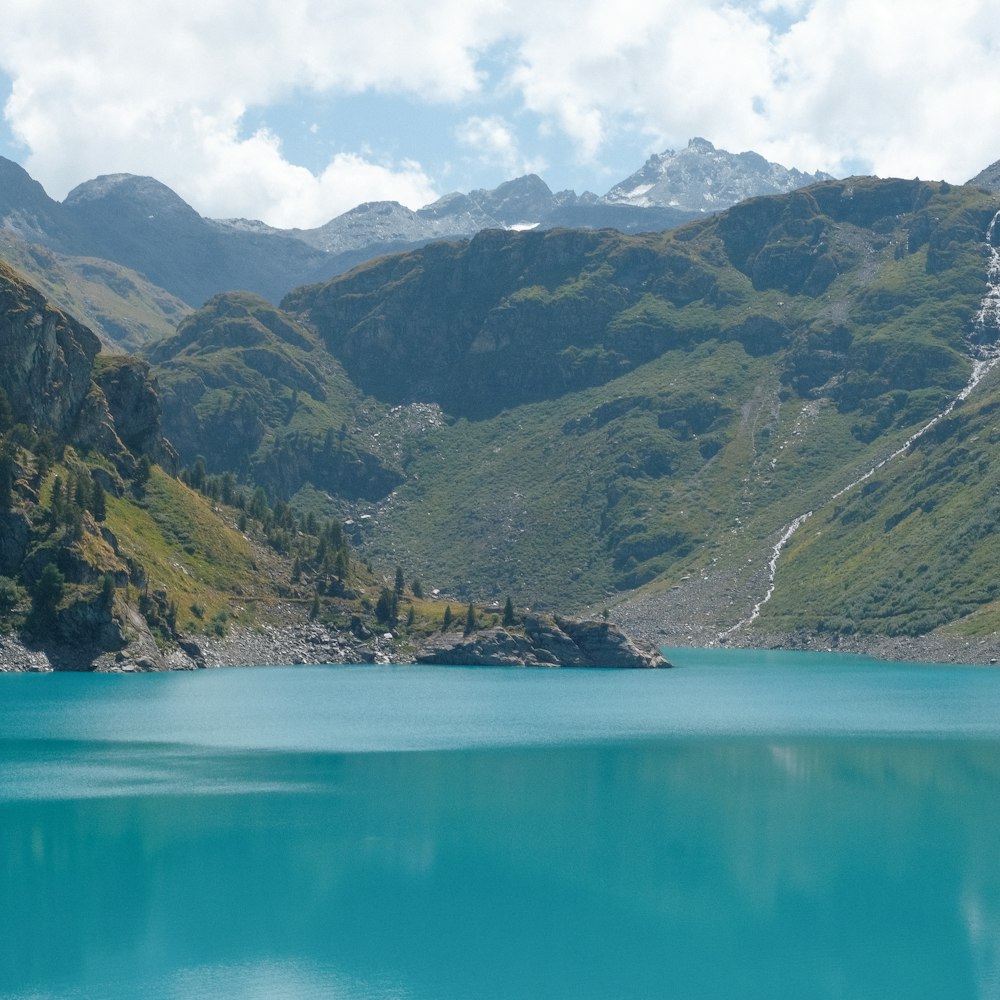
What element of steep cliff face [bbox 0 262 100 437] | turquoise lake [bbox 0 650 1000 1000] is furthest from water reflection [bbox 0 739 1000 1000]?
steep cliff face [bbox 0 262 100 437]

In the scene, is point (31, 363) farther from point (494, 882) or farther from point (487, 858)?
point (494, 882)

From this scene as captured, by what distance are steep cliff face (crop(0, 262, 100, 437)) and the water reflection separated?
106m

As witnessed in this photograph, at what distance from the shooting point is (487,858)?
2613 inches

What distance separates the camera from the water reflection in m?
49.5

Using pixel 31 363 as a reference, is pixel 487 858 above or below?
below

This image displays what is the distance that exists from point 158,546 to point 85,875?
5445 inches

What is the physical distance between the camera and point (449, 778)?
9031cm

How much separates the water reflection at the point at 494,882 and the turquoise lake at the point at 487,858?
20cm

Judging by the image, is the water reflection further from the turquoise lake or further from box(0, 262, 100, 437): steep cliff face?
box(0, 262, 100, 437): steep cliff face

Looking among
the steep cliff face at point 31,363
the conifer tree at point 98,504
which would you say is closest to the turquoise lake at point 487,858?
the conifer tree at point 98,504

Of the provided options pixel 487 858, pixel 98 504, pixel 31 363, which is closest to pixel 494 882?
pixel 487 858

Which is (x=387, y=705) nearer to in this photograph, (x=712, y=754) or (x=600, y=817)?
(x=712, y=754)

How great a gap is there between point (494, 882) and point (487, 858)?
4.64 m

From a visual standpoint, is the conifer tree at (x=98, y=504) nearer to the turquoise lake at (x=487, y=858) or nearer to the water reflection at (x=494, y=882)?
the turquoise lake at (x=487, y=858)
